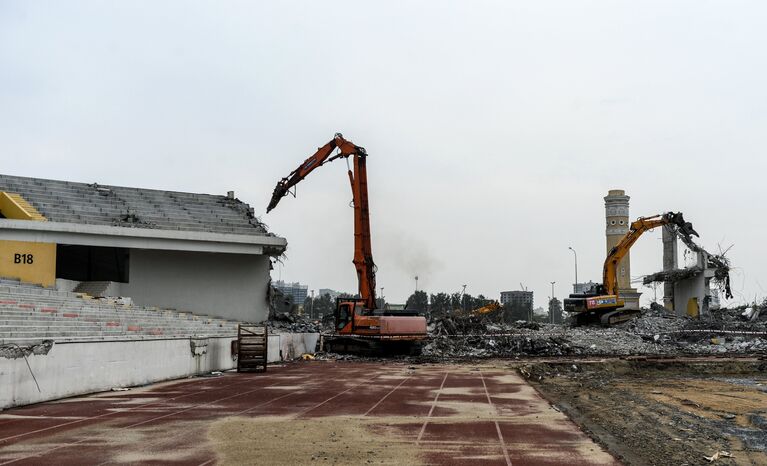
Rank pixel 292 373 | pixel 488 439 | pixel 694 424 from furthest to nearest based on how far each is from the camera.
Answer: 1. pixel 292 373
2. pixel 694 424
3. pixel 488 439

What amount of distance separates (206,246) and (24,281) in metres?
9.26

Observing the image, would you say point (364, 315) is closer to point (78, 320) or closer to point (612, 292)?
point (78, 320)

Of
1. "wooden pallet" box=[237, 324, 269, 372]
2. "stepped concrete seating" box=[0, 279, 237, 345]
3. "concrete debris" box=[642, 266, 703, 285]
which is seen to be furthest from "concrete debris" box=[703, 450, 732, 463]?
"concrete debris" box=[642, 266, 703, 285]

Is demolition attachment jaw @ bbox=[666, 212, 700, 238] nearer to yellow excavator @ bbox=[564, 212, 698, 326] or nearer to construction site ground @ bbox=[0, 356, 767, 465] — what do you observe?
yellow excavator @ bbox=[564, 212, 698, 326]

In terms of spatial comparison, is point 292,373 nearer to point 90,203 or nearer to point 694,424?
point 694,424

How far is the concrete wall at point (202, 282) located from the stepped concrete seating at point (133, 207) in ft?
5.85

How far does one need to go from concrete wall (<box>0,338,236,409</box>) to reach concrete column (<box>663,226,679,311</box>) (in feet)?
141

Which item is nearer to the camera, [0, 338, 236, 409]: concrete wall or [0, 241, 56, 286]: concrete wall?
[0, 338, 236, 409]: concrete wall

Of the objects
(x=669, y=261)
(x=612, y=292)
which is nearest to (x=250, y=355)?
(x=612, y=292)

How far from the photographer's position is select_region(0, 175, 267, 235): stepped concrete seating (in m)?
37.9

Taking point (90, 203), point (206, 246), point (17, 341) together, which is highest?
point (90, 203)

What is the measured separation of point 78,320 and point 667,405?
757 inches

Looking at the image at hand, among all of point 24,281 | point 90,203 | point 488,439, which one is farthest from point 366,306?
point 488,439

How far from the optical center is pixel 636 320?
42.0m
